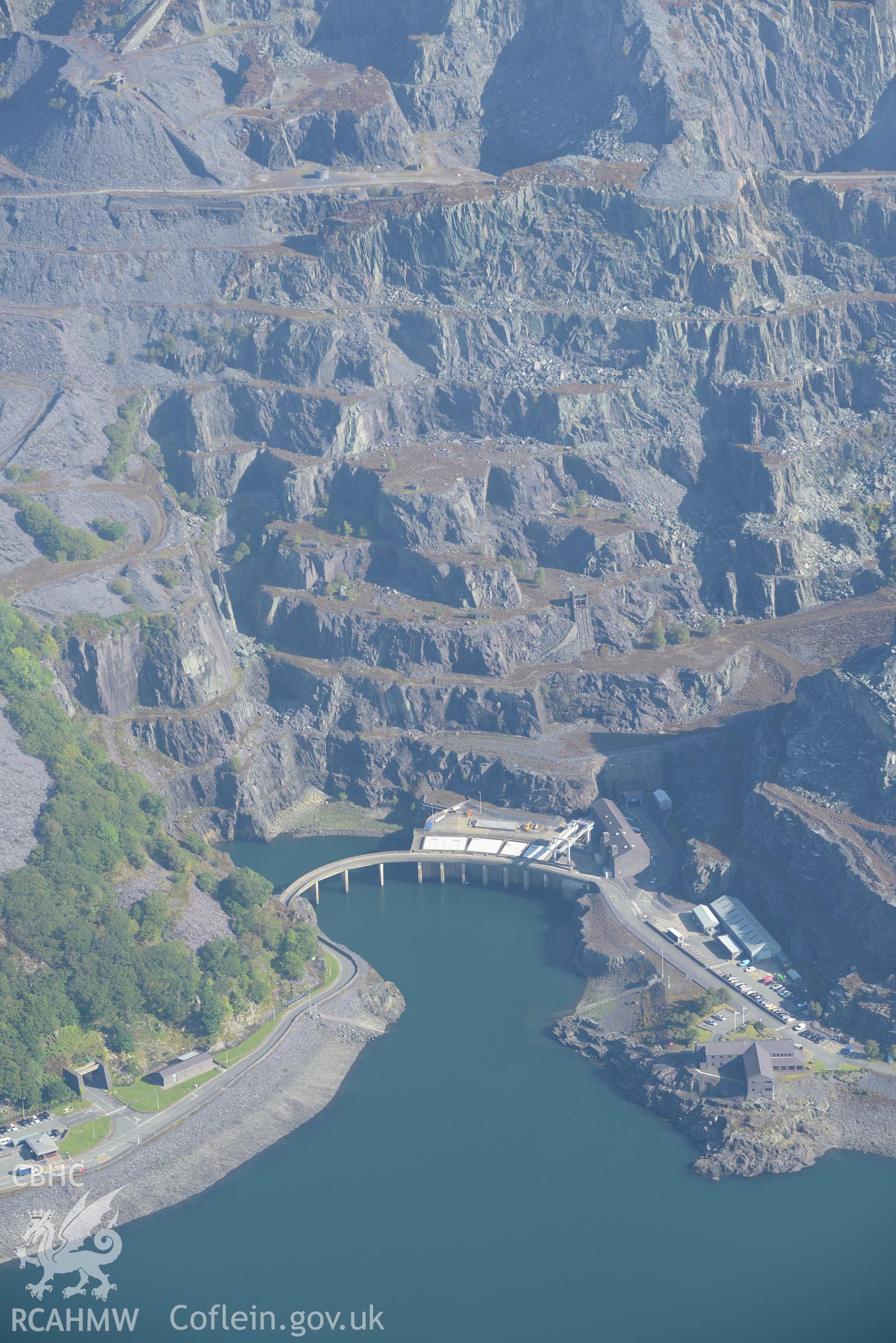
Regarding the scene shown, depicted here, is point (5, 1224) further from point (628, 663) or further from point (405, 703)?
point (628, 663)

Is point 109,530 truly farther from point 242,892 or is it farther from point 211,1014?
point 211,1014

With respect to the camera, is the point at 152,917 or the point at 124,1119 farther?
the point at 152,917

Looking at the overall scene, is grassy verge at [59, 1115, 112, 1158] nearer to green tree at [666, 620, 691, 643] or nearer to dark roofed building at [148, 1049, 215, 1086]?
dark roofed building at [148, 1049, 215, 1086]

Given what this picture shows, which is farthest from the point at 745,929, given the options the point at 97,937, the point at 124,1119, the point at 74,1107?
the point at 74,1107

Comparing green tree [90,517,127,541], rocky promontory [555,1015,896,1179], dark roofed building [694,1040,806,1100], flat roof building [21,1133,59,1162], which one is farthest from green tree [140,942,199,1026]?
green tree [90,517,127,541]

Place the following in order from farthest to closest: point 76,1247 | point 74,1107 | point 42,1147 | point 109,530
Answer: point 109,530 < point 74,1107 < point 42,1147 < point 76,1247

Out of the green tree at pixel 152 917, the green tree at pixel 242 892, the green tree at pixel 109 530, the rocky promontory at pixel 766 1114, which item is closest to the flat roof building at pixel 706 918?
the rocky promontory at pixel 766 1114

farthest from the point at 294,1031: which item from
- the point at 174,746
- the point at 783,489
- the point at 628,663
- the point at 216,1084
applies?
the point at 783,489
